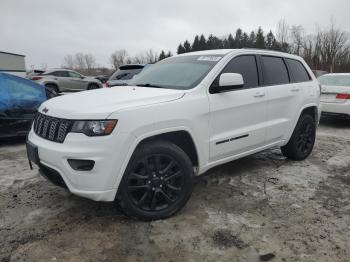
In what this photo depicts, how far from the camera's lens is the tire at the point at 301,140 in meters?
5.24

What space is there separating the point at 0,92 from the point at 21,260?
4.33 m

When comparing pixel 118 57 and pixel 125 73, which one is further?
pixel 118 57

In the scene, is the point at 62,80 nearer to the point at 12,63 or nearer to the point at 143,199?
the point at 12,63

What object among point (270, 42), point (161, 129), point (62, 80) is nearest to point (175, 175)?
point (161, 129)

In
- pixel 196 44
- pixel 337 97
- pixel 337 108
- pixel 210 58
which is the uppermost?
pixel 196 44

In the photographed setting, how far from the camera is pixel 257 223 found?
3332 millimetres

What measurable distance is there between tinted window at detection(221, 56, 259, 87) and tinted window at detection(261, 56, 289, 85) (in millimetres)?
212

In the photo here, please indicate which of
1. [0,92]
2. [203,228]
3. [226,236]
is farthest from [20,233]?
[0,92]

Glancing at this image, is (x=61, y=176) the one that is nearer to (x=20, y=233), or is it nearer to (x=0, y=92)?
(x=20, y=233)

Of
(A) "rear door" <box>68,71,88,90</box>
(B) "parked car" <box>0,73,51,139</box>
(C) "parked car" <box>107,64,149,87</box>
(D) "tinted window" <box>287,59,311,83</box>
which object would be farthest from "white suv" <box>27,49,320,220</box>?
(A) "rear door" <box>68,71,88,90</box>

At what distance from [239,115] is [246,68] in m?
0.72

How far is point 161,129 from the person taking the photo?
3.20 m

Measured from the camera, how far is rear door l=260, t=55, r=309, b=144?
4566 mm

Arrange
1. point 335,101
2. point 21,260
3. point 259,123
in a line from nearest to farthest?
1. point 21,260
2. point 259,123
3. point 335,101
